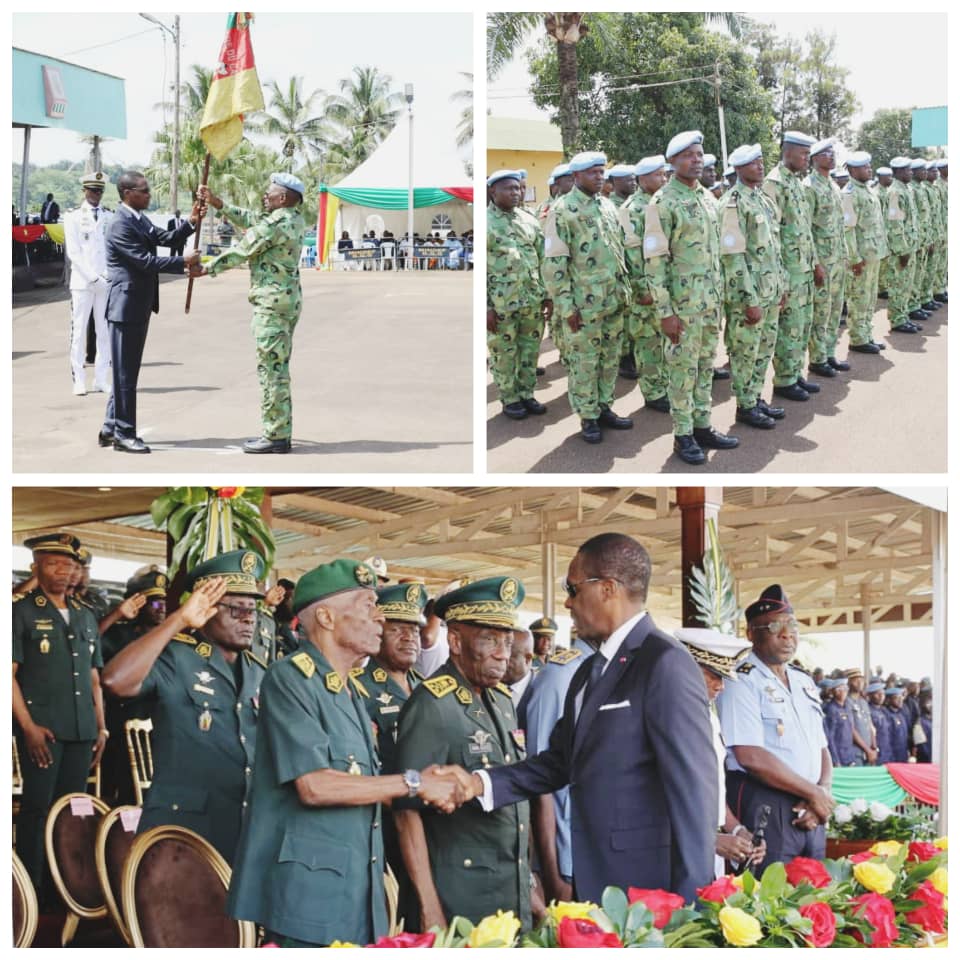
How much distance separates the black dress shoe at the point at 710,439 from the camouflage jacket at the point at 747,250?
802mm

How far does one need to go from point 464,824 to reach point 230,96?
3488mm

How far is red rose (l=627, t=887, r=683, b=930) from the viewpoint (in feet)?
9.67

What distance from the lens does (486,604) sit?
152 inches

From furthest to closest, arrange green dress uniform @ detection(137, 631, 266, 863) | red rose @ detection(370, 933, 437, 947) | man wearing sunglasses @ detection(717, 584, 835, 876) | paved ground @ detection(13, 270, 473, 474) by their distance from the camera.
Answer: paved ground @ detection(13, 270, 473, 474)
man wearing sunglasses @ detection(717, 584, 835, 876)
green dress uniform @ detection(137, 631, 266, 863)
red rose @ detection(370, 933, 437, 947)

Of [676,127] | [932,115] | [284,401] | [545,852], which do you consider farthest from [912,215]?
[545,852]

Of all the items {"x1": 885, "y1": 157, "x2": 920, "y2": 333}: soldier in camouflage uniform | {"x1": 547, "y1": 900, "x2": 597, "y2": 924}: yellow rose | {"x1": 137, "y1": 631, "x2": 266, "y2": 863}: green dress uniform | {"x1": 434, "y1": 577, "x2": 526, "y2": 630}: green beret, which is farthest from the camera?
{"x1": 885, "y1": 157, "x2": 920, "y2": 333}: soldier in camouflage uniform

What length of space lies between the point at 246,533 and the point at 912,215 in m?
6.40

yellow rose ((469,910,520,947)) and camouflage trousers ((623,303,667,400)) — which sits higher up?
camouflage trousers ((623,303,667,400))

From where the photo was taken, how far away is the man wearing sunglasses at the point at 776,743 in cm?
456

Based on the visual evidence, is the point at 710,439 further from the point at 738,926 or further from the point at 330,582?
the point at 738,926

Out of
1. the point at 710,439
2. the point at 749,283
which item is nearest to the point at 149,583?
the point at 710,439

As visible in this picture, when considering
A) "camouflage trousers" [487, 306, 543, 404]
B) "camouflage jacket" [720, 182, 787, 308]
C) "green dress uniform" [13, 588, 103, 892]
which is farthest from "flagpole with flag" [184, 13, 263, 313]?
"camouflage jacket" [720, 182, 787, 308]

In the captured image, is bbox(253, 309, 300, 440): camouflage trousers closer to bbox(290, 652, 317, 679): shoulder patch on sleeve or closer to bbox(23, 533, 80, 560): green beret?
bbox(23, 533, 80, 560): green beret

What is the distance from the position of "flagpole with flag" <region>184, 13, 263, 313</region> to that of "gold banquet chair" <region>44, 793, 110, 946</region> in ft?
7.69
